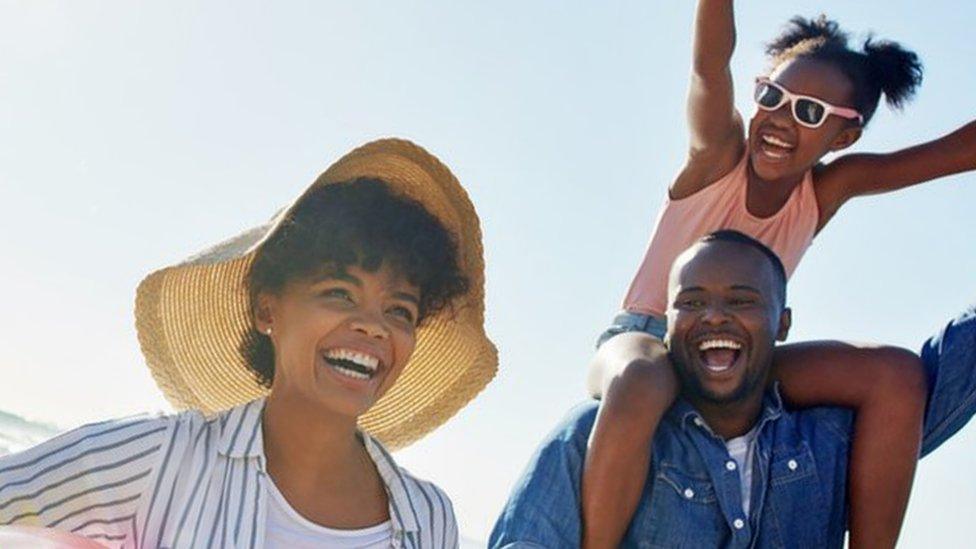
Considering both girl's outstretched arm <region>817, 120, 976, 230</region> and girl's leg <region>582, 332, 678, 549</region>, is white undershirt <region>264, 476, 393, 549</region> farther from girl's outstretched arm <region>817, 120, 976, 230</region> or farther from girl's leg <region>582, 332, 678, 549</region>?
girl's outstretched arm <region>817, 120, 976, 230</region>

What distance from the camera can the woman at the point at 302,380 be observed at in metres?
2.97

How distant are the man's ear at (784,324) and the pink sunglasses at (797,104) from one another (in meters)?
0.75

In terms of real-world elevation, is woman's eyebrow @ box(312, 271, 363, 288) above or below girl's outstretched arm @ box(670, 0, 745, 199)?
below

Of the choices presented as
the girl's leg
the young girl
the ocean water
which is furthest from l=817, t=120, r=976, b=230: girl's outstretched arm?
the ocean water

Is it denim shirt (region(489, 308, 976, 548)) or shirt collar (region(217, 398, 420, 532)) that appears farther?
denim shirt (region(489, 308, 976, 548))

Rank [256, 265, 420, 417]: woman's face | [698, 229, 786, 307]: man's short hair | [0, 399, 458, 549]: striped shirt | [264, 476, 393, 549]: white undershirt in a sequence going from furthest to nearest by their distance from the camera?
[698, 229, 786, 307]: man's short hair, [256, 265, 420, 417]: woman's face, [264, 476, 393, 549]: white undershirt, [0, 399, 458, 549]: striped shirt

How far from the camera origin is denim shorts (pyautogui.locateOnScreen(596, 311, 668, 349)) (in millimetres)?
4473

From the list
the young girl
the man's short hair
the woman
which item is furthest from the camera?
the man's short hair

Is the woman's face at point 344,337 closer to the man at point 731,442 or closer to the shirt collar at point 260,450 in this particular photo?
the shirt collar at point 260,450

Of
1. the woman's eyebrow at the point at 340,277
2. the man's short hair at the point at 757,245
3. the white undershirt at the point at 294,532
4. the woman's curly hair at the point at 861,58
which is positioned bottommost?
the white undershirt at the point at 294,532

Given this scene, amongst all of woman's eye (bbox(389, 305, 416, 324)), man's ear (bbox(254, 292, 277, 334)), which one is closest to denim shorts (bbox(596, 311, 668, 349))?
woman's eye (bbox(389, 305, 416, 324))

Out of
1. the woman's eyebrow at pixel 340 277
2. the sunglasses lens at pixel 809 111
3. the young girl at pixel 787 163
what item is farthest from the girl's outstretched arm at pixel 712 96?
the woman's eyebrow at pixel 340 277

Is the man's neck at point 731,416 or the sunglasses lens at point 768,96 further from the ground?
the sunglasses lens at point 768,96

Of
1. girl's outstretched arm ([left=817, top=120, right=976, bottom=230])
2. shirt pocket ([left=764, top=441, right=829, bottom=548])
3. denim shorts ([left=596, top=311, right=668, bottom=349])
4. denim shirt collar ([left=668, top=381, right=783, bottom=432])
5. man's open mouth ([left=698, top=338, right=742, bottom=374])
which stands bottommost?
shirt pocket ([left=764, top=441, right=829, bottom=548])
